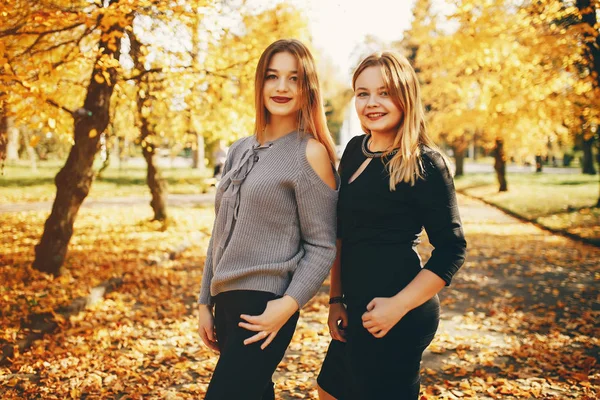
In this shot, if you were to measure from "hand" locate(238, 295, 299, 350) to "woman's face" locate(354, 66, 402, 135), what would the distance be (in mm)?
845

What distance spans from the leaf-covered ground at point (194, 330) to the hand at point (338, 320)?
1.84 meters

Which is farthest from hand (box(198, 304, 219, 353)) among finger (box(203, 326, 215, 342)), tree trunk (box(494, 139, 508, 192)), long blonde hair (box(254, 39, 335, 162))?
tree trunk (box(494, 139, 508, 192))

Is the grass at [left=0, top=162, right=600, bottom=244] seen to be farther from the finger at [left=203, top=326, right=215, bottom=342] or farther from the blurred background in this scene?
the finger at [left=203, top=326, right=215, bottom=342]

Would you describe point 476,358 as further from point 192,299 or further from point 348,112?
point 348,112

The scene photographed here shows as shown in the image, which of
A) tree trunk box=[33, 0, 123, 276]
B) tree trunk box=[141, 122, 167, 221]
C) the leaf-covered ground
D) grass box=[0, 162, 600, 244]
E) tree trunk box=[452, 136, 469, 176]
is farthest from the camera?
tree trunk box=[452, 136, 469, 176]

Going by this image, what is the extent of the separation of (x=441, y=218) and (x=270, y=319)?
0.80 meters

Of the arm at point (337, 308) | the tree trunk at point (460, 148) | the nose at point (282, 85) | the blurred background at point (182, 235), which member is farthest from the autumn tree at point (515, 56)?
the tree trunk at point (460, 148)

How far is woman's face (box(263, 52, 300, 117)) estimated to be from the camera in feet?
7.47

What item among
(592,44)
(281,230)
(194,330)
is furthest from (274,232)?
(592,44)

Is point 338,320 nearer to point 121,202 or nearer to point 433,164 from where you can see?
point 433,164

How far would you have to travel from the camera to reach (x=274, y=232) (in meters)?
2.15

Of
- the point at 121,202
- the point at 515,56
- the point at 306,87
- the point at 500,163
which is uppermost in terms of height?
the point at 515,56

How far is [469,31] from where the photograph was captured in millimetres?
7148

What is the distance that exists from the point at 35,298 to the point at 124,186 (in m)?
15.1
